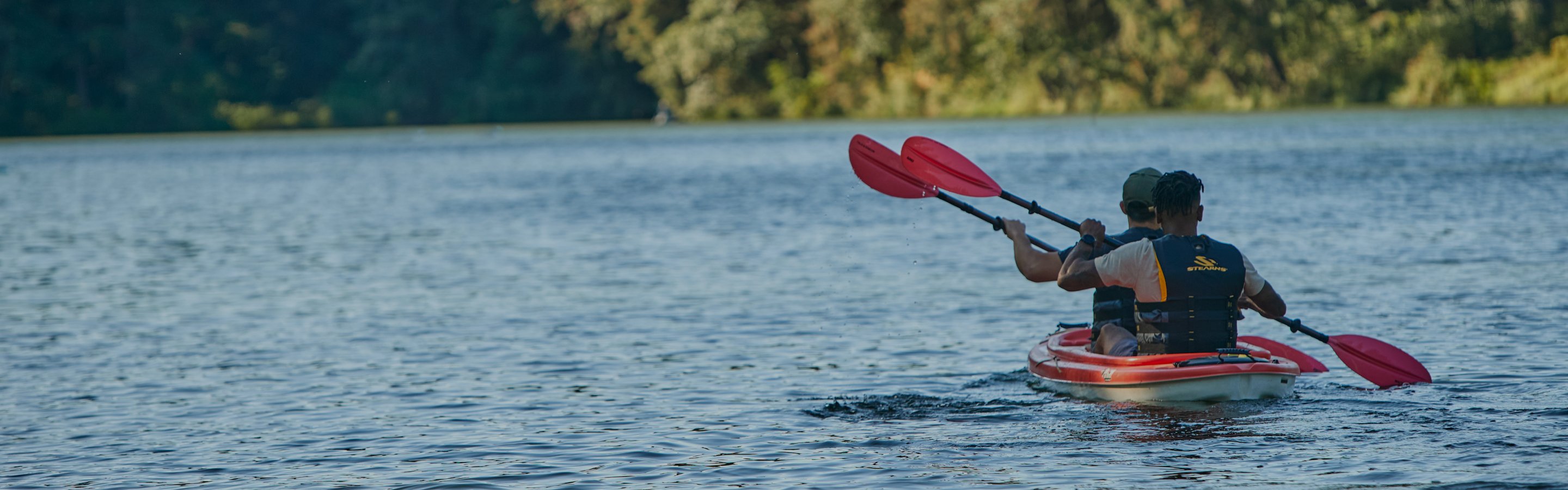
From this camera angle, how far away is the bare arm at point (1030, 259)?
8.54m

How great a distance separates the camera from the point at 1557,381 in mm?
9672

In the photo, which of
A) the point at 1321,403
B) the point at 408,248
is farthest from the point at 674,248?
the point at 1321,403

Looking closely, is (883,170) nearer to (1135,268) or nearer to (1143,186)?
(1143,186)

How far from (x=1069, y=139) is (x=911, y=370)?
39.3 meters

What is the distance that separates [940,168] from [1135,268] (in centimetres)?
217

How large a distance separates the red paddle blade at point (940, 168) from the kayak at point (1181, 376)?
1250 millimetres

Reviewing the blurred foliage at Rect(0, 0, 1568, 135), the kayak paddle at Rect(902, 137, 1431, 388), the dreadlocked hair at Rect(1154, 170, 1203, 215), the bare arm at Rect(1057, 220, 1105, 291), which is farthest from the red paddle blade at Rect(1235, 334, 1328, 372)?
the blurred foliage at Rect(0, 0, 1568, 135)

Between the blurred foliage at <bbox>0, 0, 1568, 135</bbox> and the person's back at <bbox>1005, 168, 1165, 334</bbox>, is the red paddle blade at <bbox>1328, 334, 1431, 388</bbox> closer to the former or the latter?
the person's back at <bbox>1005, 168, 1165, 334</bbox>

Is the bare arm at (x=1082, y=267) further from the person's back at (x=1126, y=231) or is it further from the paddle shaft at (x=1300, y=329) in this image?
the paddle shaft at (x=1300, y=329)

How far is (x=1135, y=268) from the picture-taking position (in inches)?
337

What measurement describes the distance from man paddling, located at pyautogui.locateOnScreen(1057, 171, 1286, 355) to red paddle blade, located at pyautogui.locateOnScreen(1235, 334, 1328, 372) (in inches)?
39.9

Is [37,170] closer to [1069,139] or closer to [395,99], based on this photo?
[1069,139]

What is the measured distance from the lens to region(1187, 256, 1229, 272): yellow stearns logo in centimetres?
851

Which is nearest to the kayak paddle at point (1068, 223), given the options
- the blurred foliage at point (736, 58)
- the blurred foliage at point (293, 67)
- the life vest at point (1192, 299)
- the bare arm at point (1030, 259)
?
the bare arm at point (1030, 259)
